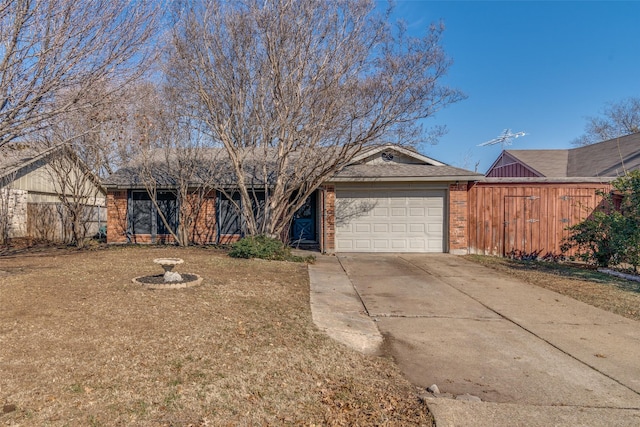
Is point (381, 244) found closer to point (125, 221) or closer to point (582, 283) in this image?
point (582, 283)

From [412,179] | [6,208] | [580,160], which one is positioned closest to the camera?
[412,179]

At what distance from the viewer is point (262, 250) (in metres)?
9.98

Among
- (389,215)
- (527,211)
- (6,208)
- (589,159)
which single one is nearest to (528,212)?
(527,211)

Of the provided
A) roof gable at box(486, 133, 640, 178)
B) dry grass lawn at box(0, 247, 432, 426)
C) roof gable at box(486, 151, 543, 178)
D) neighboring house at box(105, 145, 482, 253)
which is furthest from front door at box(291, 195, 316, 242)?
roof gable at box(486, 151, 543, 178)

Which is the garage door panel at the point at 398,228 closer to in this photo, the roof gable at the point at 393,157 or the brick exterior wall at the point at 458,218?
the brick exterior wall at the point at 458,218

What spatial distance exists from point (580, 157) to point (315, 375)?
2189 centimetres

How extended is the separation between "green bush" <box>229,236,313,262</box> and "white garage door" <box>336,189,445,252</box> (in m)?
2.75

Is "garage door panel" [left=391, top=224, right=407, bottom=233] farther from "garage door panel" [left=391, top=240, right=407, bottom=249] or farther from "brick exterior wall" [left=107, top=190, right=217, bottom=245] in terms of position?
"brick exterior wall" [left=107, top=190, right=217, bottom=245]

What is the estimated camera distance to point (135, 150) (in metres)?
13.0

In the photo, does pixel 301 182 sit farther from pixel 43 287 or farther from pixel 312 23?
pixel 43 287

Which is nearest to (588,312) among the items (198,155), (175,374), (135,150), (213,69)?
(175,374)

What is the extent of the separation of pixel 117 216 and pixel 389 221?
923 cm

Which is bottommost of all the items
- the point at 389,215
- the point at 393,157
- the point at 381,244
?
the point at 381,244

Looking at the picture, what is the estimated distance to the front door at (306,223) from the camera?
15.3 m
